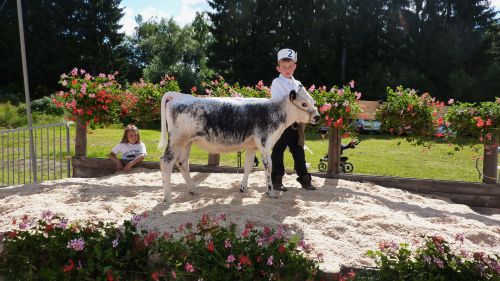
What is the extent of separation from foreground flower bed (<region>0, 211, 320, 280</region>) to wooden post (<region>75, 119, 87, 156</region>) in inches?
152

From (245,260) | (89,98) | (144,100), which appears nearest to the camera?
(245,260)

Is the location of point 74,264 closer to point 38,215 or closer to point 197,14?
point 38,215

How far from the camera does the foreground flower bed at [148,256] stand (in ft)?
9.77

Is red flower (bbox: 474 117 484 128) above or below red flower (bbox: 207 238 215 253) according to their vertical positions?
above

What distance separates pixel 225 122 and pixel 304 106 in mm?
961

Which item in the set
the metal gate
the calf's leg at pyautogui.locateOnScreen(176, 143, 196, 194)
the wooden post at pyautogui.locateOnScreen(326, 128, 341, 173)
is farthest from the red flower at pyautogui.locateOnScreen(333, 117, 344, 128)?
the metal gate

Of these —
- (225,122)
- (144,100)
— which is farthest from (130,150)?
(225,122)

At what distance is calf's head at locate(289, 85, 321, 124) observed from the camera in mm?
5098

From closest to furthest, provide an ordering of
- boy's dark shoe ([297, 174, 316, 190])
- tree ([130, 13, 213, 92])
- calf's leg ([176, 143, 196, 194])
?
calf's leg ([176, 143, 196, 194]) < boy's dark shoe ([297, 174, 316, 190]) < tree ([130, 13, 213, 92])

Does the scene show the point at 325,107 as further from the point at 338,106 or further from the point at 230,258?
the point at 230,258

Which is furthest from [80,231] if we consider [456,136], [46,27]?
[46,27]

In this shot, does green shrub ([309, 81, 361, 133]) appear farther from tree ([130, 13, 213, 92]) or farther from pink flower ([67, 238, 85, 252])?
tree ([130, 13, 213, 92])

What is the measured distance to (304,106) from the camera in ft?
16.9

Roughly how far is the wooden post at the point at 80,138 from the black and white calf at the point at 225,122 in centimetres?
255
